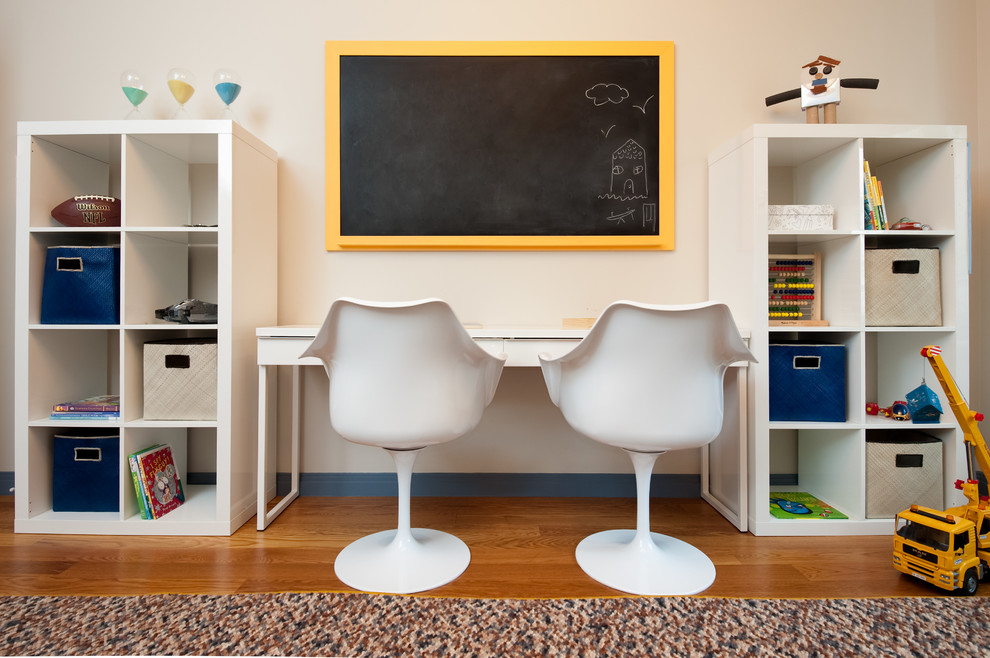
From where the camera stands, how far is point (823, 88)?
2.03 m

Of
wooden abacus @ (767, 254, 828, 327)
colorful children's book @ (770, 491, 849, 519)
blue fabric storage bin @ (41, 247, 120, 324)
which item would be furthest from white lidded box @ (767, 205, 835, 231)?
blue fabric storage bin @ (41, 247, 120, 324)

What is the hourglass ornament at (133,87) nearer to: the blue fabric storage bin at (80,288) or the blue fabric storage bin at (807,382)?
the blue fabric storage bin at (80,288)

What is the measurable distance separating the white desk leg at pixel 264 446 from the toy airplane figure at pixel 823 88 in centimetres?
241

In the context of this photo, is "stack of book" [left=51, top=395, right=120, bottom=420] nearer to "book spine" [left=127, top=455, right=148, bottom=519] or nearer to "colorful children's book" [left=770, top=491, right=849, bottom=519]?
"book spine" [left=127, top=455, right=148, bottom=519]

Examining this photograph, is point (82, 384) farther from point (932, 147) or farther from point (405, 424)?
point (932, 147)

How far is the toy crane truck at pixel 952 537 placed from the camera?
1.41 metres

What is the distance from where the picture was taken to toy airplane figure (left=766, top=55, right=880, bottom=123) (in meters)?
2.02

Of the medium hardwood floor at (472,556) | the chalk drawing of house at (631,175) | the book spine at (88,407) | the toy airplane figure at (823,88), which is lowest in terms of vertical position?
the medium hardwood floor at (472,556)

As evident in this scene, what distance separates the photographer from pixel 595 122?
2.25 metres

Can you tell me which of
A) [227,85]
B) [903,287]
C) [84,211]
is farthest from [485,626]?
[227,85]

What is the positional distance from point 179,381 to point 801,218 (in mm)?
2513

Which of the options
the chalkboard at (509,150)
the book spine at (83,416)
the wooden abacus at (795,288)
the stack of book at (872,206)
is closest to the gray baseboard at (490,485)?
the book spine at (83,416)

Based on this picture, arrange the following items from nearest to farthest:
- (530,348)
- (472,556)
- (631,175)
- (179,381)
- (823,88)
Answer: (472,556) < (530,348) < (179,381) < (823,88) < (631,175)

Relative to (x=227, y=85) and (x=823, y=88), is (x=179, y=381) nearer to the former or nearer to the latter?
(x=227, y=85)
